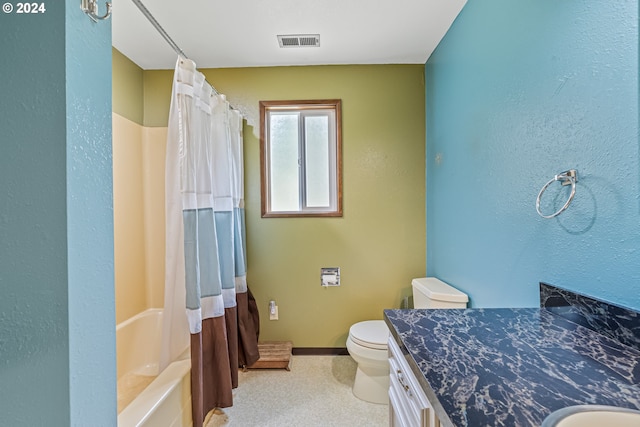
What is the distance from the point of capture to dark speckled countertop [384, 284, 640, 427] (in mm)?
530

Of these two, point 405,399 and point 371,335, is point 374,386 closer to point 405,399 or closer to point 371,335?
point 371,335

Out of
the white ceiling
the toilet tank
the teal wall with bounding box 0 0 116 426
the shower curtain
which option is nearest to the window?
the white ceiling

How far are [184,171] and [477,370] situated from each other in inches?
57.6

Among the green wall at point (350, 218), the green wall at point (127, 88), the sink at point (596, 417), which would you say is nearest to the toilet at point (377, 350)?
the green wall at point (350, 218)

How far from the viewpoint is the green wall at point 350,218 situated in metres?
2.29

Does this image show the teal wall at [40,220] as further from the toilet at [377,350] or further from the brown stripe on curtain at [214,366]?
the toilet at [377,350]

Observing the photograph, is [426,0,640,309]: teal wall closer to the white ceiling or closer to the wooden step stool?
the white ceiling

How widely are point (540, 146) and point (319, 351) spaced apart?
2077 mm

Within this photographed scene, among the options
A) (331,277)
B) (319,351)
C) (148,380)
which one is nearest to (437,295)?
(331,277)

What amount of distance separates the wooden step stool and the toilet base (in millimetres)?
600

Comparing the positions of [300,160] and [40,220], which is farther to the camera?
[300,160]

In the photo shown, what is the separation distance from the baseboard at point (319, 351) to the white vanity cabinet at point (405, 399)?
1270 mm

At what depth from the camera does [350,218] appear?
7.57 feet

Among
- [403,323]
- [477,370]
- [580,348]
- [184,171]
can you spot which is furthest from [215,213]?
[580,348]
